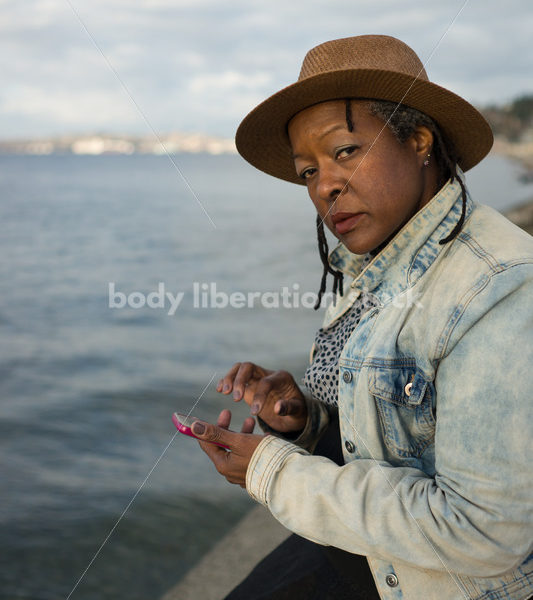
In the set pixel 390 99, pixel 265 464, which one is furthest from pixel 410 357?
pixel 390 99

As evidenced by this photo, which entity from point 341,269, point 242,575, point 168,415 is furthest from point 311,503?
point 168,415

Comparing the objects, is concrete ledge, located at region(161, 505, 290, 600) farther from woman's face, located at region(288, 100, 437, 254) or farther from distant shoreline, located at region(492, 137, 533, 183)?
distant shoreline, located at region(492, 137, 533, 183)

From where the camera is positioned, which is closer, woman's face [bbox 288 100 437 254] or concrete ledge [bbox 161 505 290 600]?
woman's face [bbox 288 100 437 254]

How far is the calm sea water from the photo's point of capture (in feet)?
12.4

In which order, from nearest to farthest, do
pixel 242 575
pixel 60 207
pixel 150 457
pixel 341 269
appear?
pixel 341 269 < pixel 242 575 < pixel 150 457 < pixel 60 207

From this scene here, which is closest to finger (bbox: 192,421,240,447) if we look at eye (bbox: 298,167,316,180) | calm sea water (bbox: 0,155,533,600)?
eye (bbox: 298,167,316,180)

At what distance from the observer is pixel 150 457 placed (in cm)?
493

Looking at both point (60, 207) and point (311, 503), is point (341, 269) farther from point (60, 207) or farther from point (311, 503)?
point (60, 207)

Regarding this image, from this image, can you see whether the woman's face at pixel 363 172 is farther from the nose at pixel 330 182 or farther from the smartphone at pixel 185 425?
the smartphone at pixel 185 425

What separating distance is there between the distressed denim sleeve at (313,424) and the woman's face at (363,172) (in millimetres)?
646

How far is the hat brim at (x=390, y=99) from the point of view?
168 cm

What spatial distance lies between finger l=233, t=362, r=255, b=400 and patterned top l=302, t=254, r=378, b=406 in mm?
204

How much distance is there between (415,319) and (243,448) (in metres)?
0.58

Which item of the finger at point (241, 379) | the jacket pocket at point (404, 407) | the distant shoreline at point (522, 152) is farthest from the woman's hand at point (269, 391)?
the distant shoreline at point (522, 152)
